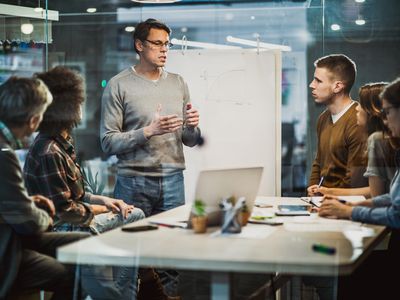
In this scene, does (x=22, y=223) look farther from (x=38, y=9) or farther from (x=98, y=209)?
(x=38, y=9)

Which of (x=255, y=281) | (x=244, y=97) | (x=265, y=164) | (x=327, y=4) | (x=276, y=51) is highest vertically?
(x=327, y=4)

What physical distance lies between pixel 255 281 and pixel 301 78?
60.0 inches

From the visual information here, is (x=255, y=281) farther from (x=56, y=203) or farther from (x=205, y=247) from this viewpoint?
(x=56, y=203)

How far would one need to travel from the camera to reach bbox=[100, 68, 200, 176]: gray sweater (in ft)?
11.9

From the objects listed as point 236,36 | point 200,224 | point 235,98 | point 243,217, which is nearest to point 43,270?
point 200,224

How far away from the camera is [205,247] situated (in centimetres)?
237

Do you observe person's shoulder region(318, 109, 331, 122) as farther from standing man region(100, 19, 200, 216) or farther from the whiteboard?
standing man region(100, 19, 200, 216)

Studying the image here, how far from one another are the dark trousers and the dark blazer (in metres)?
0.03

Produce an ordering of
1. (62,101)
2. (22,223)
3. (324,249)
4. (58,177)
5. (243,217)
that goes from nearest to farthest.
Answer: (324,249)
(243,217)
(22,223)
(58,177)
(62,101)

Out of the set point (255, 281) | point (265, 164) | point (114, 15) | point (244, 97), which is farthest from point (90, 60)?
point (255, 281)

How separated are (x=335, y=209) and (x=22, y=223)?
4.74 ft

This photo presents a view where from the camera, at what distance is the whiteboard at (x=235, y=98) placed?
3869 millimetres

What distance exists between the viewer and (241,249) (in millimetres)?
2363

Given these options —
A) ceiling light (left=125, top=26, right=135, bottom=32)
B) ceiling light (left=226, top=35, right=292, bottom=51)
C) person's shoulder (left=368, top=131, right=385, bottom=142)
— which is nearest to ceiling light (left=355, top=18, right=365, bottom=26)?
ceiling light (left=226, top=35, right=292, bottom=51)
